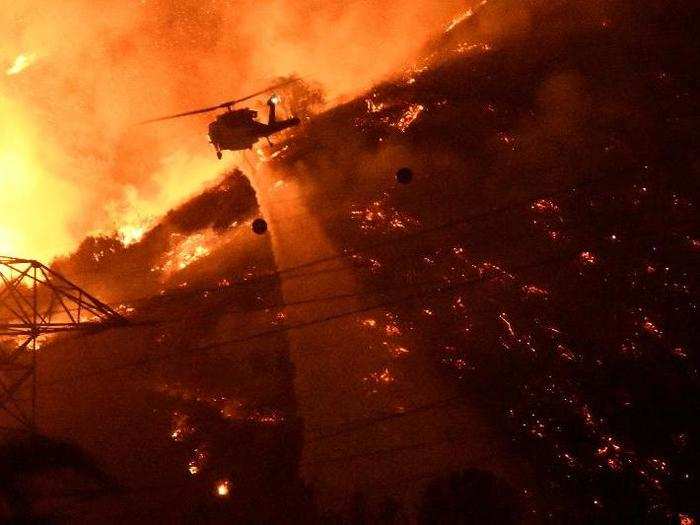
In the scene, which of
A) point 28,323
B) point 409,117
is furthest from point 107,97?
point 28,323

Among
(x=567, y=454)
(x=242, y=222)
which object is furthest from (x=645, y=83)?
(x=242, y=222)

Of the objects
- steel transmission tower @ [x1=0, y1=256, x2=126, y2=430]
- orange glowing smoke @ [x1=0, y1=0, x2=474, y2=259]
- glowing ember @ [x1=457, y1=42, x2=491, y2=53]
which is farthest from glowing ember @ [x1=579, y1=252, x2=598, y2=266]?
orange glowing smoke @ [x1=0, y1=0, x2=474, y2=259]

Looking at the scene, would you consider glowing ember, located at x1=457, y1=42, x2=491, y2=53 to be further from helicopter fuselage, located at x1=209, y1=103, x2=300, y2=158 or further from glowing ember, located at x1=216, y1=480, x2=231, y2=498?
glowing ember, located at x1=216, y1=480, x2=231, y2=498

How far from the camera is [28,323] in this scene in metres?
11.5

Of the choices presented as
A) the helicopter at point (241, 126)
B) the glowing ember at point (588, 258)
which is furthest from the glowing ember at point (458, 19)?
the helicopter at point (241, 126)

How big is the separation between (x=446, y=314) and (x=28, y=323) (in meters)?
10.7

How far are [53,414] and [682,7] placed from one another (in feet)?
83.6

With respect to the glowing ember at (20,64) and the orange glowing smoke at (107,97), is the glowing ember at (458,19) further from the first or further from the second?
the glowing ember at (20,64)

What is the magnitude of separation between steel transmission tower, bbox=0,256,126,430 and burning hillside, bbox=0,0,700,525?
0.89 m

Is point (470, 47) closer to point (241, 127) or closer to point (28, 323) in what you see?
point (241, 127)

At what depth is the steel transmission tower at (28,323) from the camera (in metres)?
11.4

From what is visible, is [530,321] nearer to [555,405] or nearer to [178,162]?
[555,405]

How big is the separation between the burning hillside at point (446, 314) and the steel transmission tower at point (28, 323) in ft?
2.93

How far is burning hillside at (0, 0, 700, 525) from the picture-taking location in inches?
447
